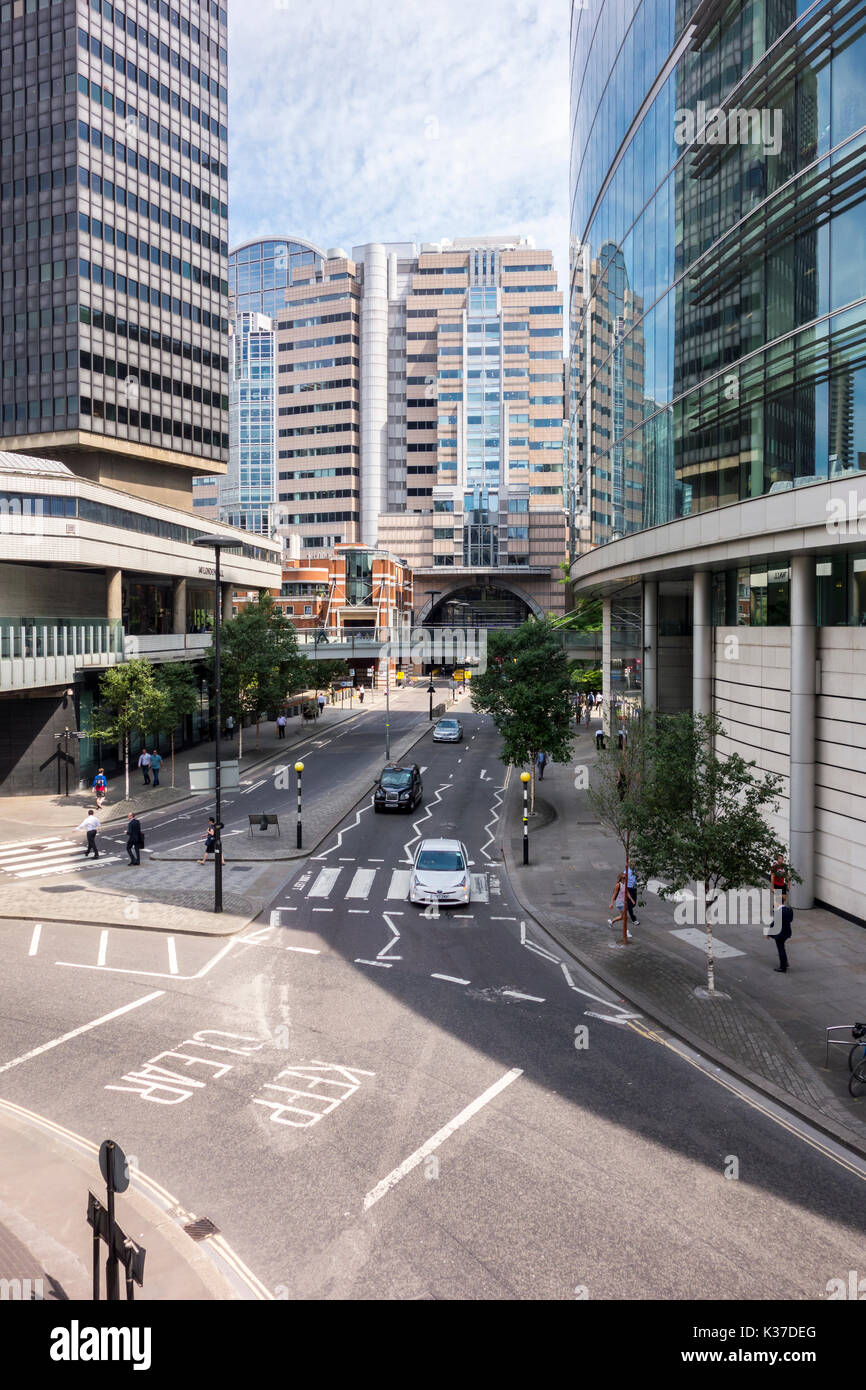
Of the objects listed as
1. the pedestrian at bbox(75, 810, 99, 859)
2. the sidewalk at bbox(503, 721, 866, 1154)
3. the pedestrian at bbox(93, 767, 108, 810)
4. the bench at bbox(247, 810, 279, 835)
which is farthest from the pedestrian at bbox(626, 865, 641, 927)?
the pedestrian at bbox(93, 767, 108, 810)

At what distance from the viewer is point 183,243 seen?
6147 centimetres

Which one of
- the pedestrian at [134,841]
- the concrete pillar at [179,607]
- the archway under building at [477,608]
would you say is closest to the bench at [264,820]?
the pedestrian at [134,841]

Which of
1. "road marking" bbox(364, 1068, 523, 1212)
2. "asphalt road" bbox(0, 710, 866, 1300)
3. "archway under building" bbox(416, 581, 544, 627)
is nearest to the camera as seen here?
"asphalt road" bbox(0, 710, 866, 1300)

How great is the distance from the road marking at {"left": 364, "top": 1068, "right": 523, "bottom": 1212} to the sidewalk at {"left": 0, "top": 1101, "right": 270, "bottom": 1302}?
1.81m

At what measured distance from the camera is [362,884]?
24.8m

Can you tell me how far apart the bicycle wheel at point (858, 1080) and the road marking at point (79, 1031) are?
11707 millimetres

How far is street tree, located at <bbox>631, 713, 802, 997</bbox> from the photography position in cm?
1630

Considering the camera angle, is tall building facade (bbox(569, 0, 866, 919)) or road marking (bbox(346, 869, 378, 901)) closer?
tall building facade (bbox(569, 0, 866, 919))

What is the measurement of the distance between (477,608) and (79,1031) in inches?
4973

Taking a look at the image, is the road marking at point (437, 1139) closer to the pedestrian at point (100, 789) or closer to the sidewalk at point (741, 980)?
the sidewalk at point (741, 980)

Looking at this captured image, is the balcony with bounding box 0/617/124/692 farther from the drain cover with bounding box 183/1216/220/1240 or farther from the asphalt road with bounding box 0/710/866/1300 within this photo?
the drain cover with bounding box 183/1216/220/1240

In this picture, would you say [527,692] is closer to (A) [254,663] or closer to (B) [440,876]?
(B) [440,876]
